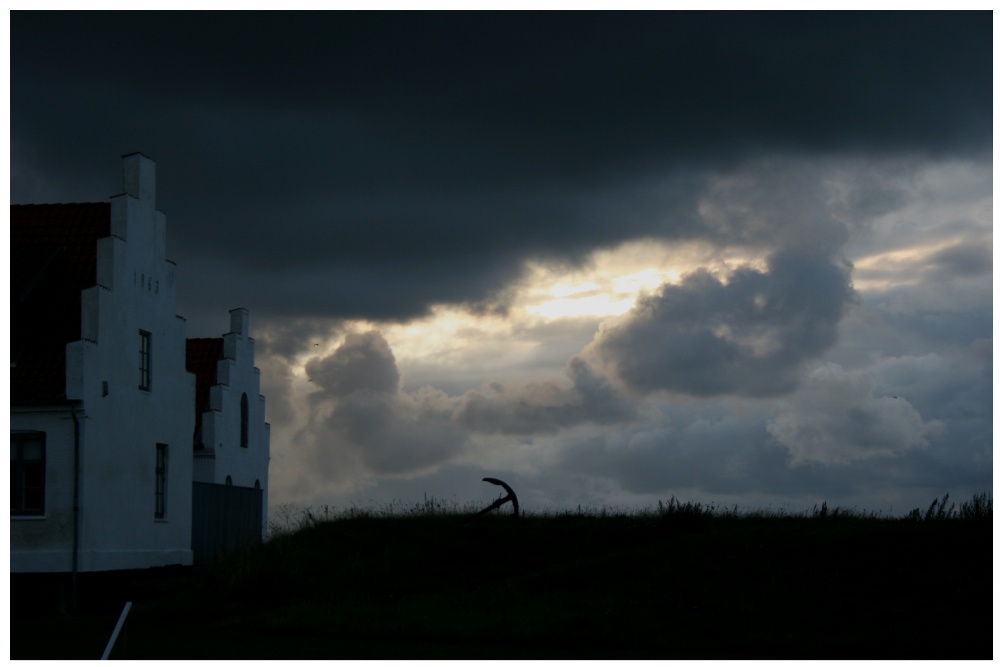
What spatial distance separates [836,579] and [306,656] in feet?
34.9

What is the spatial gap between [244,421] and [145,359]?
38.6 feet

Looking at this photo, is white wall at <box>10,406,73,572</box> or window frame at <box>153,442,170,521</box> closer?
white wall at <box>10,406,73,572</box>

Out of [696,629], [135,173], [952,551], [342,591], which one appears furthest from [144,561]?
[952,551]

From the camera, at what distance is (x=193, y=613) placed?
885 inches

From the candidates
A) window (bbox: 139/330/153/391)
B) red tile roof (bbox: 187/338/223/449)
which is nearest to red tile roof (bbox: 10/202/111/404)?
window (bbox: 139/330/153/391)

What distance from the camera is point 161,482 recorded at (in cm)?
3036

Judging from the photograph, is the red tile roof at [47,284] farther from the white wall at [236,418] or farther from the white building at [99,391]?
the white wall at [236,418]

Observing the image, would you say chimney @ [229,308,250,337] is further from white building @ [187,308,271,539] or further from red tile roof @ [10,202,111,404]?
red tile roof @ [10,202,111,404]

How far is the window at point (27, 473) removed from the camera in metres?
26.0

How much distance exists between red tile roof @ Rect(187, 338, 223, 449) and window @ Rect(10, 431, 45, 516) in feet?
39.2

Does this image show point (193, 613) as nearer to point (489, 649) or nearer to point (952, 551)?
point (489, 649)

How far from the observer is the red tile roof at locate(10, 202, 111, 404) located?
2630cm

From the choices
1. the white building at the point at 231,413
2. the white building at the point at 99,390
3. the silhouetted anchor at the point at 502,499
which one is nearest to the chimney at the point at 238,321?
the white building at the point at 231,413

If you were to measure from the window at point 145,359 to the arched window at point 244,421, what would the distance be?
11244 mm
